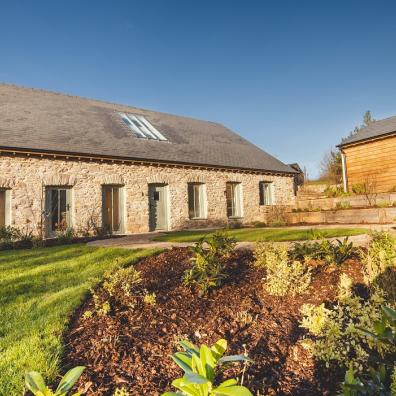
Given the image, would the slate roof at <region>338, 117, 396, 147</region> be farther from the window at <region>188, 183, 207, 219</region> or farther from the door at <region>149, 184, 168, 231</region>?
the door at <region>149, 184, 168, 231</region>

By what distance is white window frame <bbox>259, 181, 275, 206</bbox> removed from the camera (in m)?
18.1

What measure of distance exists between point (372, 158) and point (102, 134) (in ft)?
41.0

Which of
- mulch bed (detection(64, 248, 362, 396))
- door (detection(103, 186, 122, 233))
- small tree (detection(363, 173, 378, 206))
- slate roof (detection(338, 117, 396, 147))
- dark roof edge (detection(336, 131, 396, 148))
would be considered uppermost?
slate roof (detection(338, 117, 396, 147))

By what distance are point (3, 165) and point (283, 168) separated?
13853 millimetres

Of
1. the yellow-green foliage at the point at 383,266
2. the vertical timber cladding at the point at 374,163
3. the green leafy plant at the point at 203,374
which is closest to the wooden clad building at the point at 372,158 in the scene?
the vertical timber cladding at the point at 374,163

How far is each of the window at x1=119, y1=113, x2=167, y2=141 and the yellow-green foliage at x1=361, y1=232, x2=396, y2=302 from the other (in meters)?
13.0

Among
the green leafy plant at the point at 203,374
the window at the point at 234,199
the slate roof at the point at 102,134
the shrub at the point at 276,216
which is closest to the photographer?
the green leafy plant at the point at 203,374

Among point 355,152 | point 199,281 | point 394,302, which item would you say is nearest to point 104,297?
point 199,281

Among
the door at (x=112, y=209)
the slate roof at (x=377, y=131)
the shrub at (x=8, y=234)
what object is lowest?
the shrub at (x=8, y=234)

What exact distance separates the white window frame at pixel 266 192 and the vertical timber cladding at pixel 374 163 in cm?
395

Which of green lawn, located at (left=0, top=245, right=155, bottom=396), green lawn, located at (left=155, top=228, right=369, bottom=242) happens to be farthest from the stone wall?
green lawn, located at (left=0, top=245, right=155, bottom=396)

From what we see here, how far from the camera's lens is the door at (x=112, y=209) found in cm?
1293

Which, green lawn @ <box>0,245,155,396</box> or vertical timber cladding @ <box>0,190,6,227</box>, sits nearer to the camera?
green lawn @ <box>0,245,155,396</box>

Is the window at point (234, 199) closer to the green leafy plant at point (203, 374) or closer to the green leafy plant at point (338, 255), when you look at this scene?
the green leafy plant at point (338, 255)
